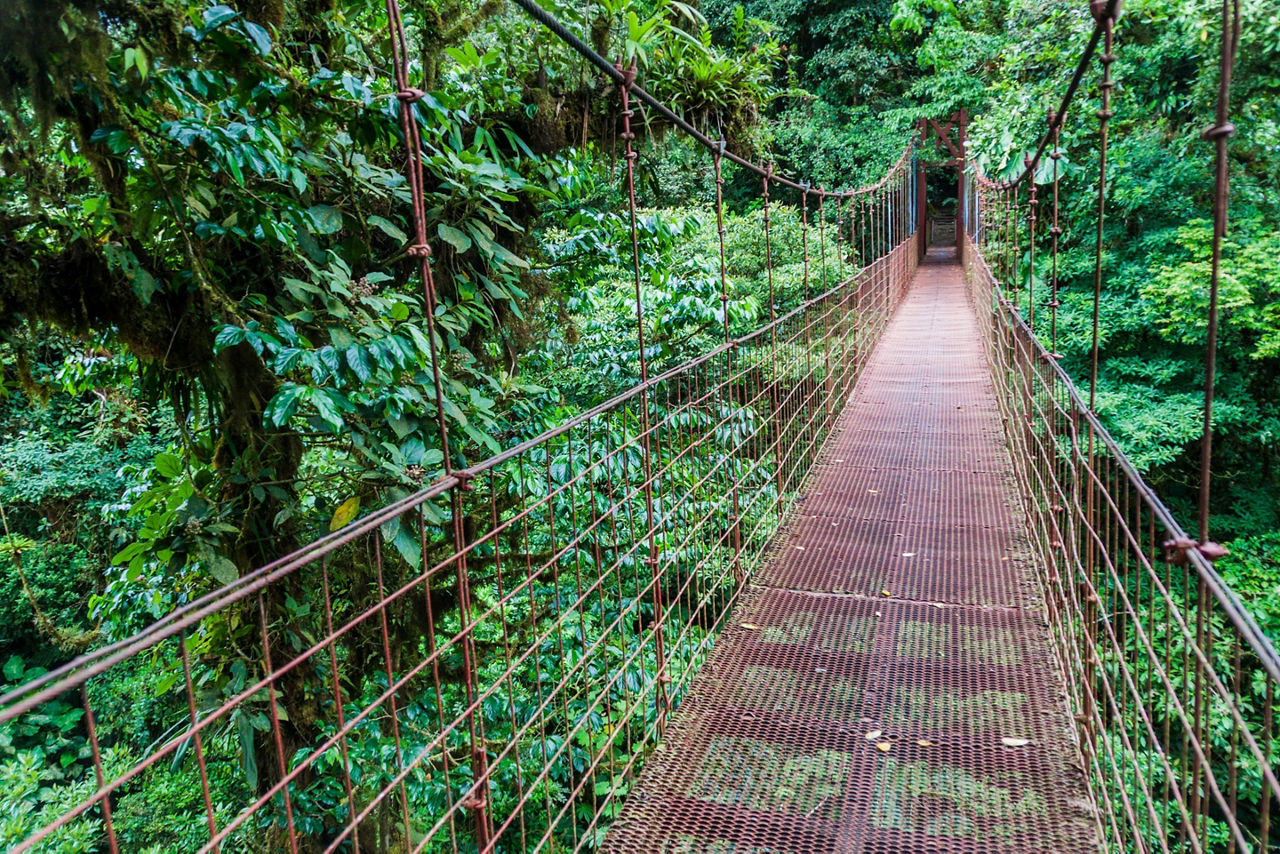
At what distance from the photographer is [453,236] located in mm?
1963

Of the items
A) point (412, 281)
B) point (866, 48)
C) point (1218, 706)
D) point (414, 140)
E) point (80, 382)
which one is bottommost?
point (1218, 706)

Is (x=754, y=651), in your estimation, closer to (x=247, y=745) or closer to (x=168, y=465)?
(x=247, y=745)

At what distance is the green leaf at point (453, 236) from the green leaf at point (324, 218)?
0.22 meters

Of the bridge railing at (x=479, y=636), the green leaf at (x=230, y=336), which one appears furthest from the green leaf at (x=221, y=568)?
the green leaf at (x=230, y=336)

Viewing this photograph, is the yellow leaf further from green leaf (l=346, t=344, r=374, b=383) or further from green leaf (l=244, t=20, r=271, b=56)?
green leaf (l=244, t=20, r=271, b=56)

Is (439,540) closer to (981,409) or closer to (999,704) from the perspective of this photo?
(999,704)

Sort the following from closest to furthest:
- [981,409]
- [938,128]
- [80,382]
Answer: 1. [80,382]
2. [981,409]
3. [938,128]

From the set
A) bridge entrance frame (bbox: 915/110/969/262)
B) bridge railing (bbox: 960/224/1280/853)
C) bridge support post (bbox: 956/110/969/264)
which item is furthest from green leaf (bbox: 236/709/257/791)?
bridge entrance frame (bbox: 915/110/969/262)

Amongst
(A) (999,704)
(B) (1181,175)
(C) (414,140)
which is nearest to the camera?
(C) (414,140)

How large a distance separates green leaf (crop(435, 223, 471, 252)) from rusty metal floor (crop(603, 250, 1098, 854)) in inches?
49.2

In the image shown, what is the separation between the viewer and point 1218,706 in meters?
5.95

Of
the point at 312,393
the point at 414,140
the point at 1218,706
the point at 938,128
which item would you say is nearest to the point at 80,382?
the point at 312,393

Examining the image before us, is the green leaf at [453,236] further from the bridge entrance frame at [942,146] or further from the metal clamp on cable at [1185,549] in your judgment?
the bridge entrance frame at [942,146]

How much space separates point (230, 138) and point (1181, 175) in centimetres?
828
